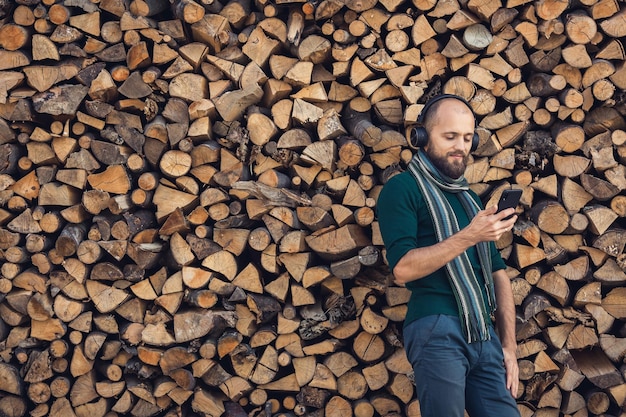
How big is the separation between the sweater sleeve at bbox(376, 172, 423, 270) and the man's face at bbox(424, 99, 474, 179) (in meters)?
0.18

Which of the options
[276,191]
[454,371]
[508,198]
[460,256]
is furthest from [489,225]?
[276,191]

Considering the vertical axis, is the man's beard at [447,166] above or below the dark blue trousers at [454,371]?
above

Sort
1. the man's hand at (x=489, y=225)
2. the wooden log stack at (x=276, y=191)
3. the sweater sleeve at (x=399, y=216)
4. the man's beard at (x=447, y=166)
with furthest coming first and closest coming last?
the wooden log stack at (x=276, y=191) < the man's beard at (x=447, y=166) < the sweater sleeve at (x=399, y=216) < the man's hand at (x=489, y=225)

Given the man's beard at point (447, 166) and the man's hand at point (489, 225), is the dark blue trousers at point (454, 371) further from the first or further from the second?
the man's beard at point (447, 166)

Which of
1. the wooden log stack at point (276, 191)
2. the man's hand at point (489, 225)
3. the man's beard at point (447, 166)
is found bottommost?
the wooden log stack at point (276, 191)

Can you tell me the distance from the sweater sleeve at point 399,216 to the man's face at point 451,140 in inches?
7.0

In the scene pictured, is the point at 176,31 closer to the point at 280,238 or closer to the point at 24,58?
the point at 24,58

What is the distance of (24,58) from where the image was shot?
3732 mm

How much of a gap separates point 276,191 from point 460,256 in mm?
1149

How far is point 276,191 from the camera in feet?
12.0

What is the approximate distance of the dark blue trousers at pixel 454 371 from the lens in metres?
2.71

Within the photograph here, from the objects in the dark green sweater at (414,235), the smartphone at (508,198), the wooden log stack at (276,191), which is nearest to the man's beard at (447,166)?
the dark green sweater at (414,235)

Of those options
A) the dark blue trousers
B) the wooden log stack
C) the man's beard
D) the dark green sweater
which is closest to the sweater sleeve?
the dark green sweater

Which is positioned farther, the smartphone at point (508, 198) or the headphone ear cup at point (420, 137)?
the headphone ear cup at point (420, 137)
